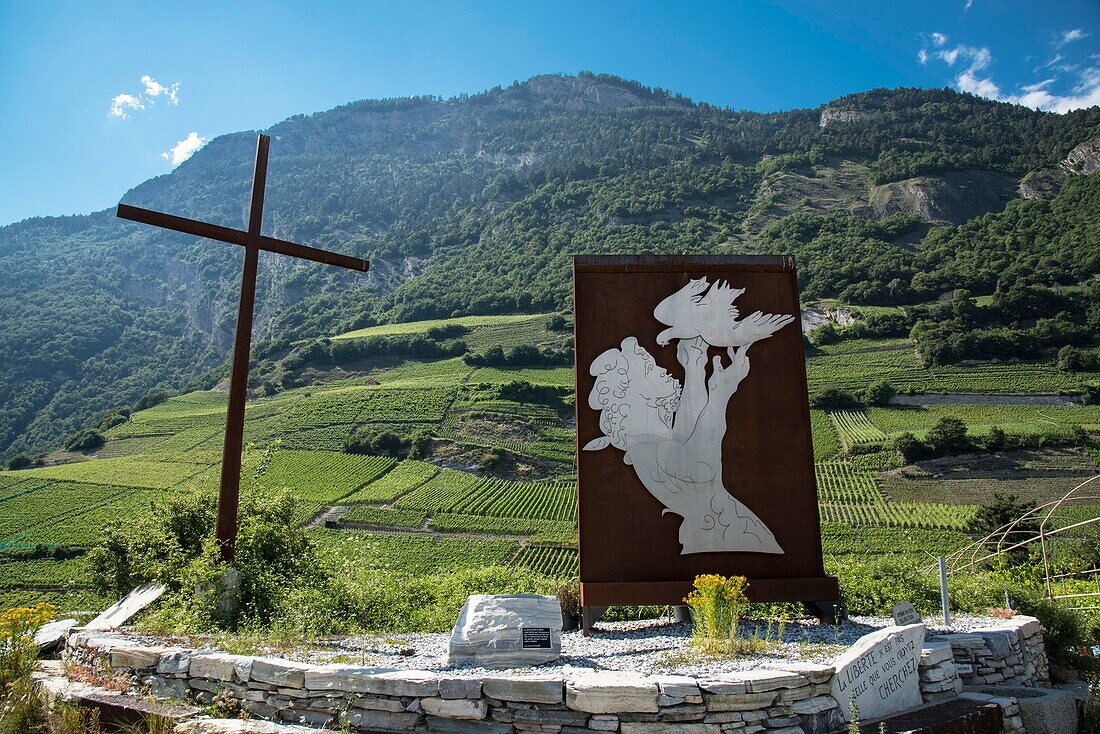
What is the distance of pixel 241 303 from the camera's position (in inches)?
304

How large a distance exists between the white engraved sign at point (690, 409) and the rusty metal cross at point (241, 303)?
341 cm

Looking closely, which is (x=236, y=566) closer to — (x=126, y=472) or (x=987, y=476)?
(x=987, y=476)

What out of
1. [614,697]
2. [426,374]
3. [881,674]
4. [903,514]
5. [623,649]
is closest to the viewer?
[614,697]

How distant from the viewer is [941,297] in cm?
6303

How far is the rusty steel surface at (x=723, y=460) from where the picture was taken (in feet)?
25.2

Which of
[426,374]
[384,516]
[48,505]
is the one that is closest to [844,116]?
[426,374]

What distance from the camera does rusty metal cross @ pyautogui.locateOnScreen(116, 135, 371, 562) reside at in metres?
7.36

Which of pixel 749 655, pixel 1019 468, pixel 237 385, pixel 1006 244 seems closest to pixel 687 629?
pixel 749 655

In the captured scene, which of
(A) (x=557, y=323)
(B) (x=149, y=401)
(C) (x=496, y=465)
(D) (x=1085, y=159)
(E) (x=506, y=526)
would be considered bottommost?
(E) (x=506, y=526)

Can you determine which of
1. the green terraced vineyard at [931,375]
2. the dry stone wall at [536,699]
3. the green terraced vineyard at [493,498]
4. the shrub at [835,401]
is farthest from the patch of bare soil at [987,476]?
the dry stone wall at [536,699]

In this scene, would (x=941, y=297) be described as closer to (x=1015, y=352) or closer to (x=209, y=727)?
(x=1015, y=352)

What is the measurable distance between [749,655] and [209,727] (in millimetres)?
3697

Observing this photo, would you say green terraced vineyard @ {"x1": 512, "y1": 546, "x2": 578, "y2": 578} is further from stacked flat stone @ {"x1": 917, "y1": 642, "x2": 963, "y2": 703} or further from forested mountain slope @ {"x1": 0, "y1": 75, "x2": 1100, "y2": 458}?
forested mountain slope @ {"x1": 0, "y1": 75, "x2": 1100, "y2": 458}

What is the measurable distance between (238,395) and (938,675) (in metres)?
7.13
